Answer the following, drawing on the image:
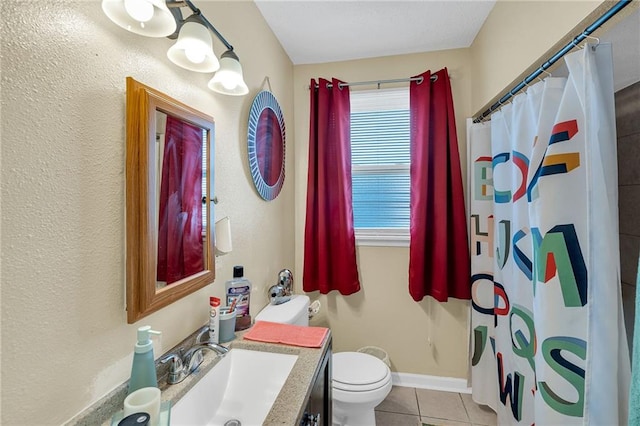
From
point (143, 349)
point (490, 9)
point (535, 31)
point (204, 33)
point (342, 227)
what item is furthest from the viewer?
point (342, 227)

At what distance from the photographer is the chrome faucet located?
Answer: 824 mm

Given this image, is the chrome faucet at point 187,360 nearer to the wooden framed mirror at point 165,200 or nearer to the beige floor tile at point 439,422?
the wooden framed mirror at point 165,200

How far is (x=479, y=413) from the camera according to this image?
177 centimetres

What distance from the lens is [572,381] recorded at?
0.96m

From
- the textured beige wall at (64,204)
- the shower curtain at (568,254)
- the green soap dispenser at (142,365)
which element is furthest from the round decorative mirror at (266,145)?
the shower curtain at (568,254)

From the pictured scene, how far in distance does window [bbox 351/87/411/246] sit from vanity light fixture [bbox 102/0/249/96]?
1.24 metres

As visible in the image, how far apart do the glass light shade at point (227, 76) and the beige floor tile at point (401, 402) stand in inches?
82.5

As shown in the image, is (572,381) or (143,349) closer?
(143,349)

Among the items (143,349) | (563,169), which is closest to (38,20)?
(143,349)

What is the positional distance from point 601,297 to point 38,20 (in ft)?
5.36

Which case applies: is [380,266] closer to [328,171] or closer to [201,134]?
[328,171]

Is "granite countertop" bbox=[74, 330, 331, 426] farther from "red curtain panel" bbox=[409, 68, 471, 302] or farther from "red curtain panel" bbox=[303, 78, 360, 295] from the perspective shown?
"red curtain panel" bbox=[409, 68, 471, 302]

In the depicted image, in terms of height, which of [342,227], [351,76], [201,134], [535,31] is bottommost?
[342,227]

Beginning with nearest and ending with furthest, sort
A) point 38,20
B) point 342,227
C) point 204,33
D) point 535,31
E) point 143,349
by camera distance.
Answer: point 38,20, point 143,349, point 204,33, point 535,31, point 342,227
